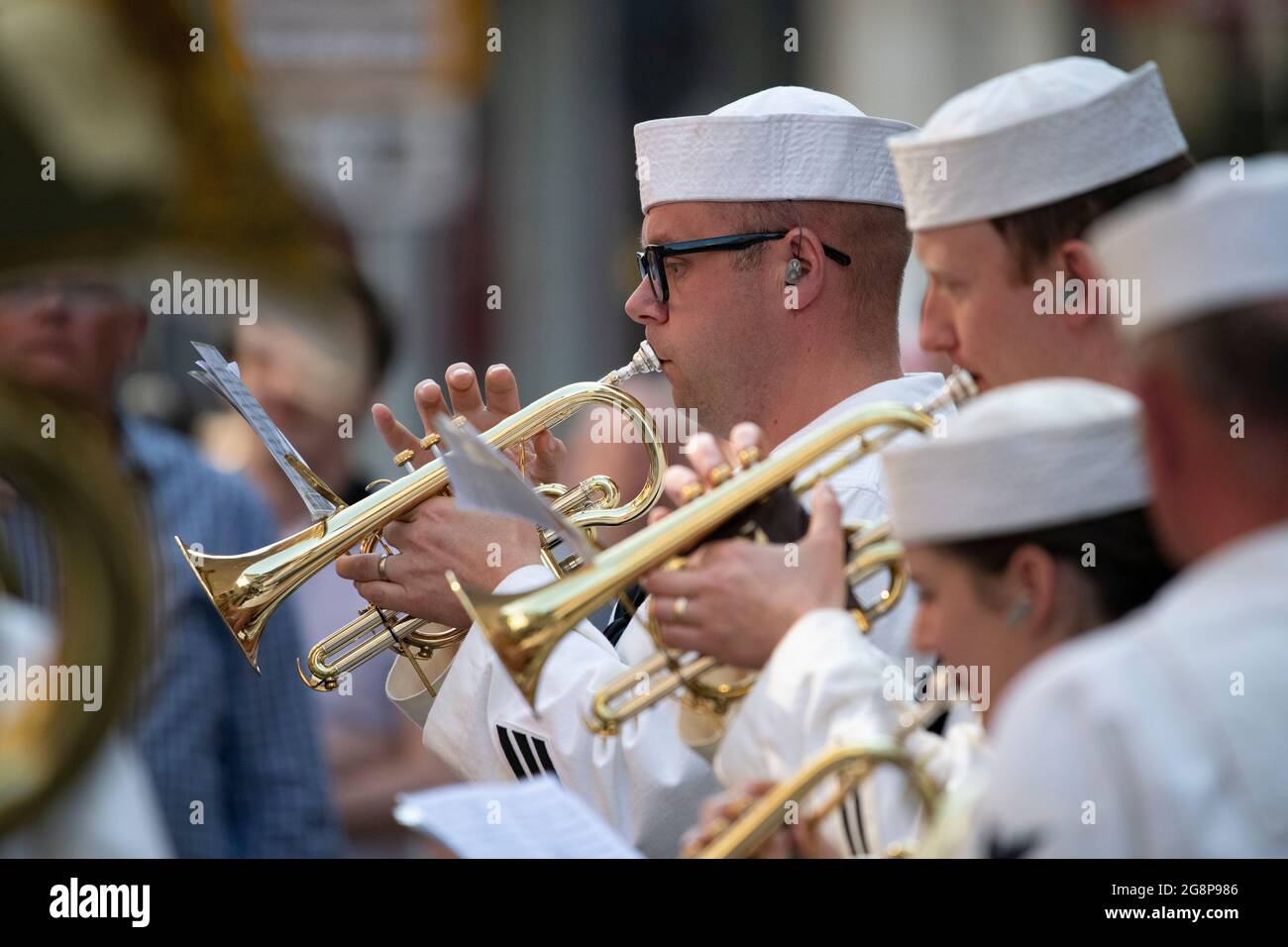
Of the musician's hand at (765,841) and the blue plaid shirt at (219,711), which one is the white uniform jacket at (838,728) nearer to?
the musician's hand at (765,841)

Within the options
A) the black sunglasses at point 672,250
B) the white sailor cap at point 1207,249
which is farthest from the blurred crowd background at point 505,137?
the white sailor cap at point 1207,249

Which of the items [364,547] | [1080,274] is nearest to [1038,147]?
[1080,274]

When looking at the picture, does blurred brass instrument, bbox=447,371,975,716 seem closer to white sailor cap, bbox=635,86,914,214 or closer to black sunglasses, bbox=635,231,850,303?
black sunglasses, bbox=635,231,850,303

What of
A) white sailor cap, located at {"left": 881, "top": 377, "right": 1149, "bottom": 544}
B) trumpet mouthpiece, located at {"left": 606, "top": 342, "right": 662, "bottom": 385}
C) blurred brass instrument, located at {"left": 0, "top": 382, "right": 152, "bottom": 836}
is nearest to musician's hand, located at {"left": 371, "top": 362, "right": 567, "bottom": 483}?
trumpet mouthpiece, located at {"left": 606, "top": 342, "right": 662, "bottom": 385}

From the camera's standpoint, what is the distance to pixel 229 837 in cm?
458

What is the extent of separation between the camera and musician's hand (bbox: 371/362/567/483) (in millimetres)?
4285

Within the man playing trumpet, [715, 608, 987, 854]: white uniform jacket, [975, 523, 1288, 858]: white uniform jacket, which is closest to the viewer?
[975, 523, 1288, 858]: white uniform jacket

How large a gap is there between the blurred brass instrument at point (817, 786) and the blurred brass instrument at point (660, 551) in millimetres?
561

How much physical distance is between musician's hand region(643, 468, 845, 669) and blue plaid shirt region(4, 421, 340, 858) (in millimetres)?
1446

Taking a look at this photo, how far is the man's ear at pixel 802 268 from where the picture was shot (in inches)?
176

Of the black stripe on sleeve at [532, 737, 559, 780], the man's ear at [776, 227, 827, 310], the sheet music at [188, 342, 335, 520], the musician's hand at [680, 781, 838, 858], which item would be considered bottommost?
the black stripe on sleeve at [532, 737, 559, 780]

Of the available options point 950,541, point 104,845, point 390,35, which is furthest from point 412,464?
point 390,35
